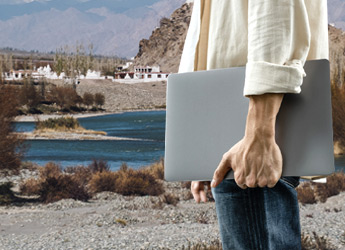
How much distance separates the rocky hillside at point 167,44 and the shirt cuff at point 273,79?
401cm

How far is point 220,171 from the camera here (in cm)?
48

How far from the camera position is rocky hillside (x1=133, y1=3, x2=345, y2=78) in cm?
445

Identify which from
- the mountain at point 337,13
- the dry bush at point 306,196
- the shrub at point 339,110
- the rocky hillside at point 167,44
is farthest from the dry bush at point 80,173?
the mountain at point 337,13

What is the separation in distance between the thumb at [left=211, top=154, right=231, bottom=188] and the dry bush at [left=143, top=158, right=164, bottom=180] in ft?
11.3

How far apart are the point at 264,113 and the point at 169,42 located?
13.6 ft

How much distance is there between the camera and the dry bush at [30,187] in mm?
3844

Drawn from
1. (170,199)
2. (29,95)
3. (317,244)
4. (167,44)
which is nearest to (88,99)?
(29,95)

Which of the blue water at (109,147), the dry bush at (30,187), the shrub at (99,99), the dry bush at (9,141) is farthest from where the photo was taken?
the shrub at (99,99)

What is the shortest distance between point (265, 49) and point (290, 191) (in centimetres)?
17

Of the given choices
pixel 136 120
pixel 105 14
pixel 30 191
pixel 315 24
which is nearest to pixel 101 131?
pixel 136 120

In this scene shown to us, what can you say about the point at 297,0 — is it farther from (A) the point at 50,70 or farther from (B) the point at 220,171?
(A) the point at 50,70

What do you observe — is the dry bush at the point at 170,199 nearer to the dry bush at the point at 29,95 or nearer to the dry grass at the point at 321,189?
the dry grass at the point at 321,189

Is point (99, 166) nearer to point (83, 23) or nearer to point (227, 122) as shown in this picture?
point (83, 23)

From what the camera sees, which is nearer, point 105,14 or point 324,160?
point 324,160
